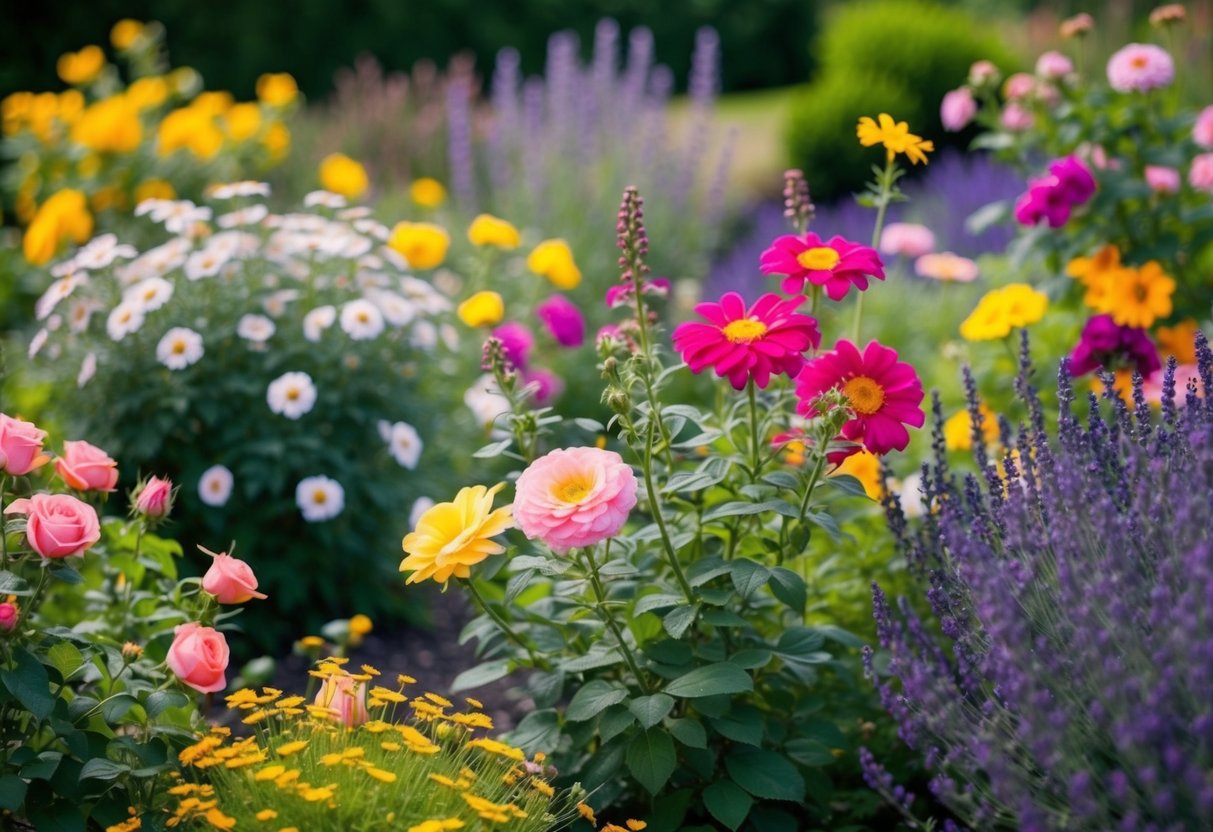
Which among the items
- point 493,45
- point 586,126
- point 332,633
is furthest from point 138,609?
point 493,45

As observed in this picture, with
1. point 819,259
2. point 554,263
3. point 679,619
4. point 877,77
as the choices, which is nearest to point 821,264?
point 819,259

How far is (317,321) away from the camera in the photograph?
10.4 feet

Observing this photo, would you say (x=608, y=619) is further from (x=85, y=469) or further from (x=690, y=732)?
(x=85, y=469)

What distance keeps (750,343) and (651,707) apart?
0.62 m

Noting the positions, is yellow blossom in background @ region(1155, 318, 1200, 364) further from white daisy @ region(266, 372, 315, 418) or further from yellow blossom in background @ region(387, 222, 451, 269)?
white daisy @ region(266, 372, 315, 418)

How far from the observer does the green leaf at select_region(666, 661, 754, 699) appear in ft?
6.67

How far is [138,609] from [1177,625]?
1.94 meters

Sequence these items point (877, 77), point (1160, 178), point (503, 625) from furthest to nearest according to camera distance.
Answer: point (877, 77), point (1160, 178), point (503, 625)

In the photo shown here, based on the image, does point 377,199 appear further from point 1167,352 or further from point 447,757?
point 447,757

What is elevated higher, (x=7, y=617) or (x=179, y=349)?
(x=7, y=617)

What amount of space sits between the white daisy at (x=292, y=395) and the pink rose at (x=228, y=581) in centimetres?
109

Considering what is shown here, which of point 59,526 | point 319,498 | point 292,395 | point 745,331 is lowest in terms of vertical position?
point 319,498

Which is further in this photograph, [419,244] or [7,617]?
[419,244]

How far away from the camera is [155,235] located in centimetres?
502
